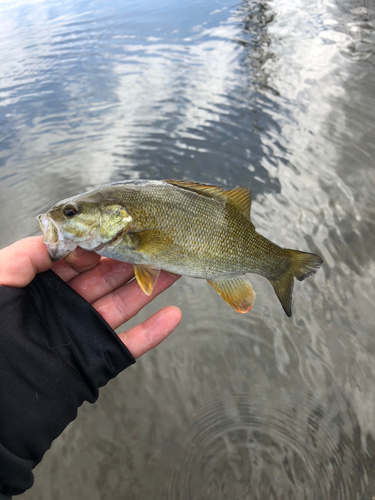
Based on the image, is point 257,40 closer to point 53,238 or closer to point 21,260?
point 53,238

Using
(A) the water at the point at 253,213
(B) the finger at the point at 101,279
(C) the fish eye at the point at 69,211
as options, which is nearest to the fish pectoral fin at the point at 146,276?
(B) the finger at the point at 101,279

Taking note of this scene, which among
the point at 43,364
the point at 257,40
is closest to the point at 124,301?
the point at 43,364

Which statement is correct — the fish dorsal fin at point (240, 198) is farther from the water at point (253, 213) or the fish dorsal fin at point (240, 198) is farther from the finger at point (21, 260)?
the water at point (253, 213)

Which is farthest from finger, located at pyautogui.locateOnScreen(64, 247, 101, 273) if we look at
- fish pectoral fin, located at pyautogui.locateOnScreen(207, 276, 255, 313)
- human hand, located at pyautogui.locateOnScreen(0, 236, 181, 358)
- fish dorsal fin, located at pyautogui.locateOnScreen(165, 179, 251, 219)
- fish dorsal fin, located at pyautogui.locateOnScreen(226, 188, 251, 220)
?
fish dorsal fin, located at pyautogui.locateOnScreen(226, 188, 251, 220)

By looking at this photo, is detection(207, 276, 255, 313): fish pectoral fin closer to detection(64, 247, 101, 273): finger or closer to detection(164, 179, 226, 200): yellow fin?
detection(164, 179, 226, 200): yellow fin

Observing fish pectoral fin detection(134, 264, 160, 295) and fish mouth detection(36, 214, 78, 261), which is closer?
fish mouth detection(36, 214, 78, 261)

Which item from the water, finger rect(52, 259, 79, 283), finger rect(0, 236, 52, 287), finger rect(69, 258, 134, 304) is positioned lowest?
the water

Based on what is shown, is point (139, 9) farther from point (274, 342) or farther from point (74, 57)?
point (274, 342)
